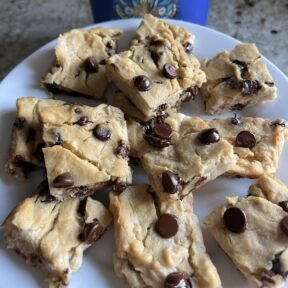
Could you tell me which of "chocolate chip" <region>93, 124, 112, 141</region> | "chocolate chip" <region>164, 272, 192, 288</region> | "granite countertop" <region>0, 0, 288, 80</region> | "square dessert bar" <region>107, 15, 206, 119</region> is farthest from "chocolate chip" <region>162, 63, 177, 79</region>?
"granite countertop" <region>0, 0, 288, 80</region>

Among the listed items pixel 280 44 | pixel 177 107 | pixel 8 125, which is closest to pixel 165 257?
pixel 177 107

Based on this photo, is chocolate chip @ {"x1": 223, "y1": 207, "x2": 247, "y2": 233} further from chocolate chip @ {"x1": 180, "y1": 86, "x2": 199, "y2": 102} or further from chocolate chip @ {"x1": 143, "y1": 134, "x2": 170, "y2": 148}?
chocolate chip @ {"x1": 180, "y1": 86, "x2": 199, "y2": 102}

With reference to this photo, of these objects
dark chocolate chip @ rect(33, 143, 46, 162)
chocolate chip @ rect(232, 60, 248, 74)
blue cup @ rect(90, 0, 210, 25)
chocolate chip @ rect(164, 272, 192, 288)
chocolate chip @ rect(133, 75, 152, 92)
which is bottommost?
chocolate chip @ rect(164, 272, 192, 288)

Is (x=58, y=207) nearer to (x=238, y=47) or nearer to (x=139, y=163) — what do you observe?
(x=139, y=163)

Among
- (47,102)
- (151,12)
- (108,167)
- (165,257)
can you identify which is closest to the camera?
(165,257)

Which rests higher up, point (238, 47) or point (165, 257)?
point (238, 47)

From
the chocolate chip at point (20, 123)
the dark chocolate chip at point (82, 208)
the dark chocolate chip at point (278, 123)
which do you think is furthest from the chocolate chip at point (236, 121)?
the chocolate chip at point (20, 123)
